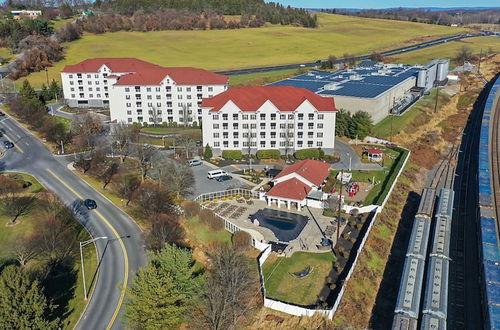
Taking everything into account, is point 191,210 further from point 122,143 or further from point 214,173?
point 122,143

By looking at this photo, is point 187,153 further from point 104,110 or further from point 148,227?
point 104,110

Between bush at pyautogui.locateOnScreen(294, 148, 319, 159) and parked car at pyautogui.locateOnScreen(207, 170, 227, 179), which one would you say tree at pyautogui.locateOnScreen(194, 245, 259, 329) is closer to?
parked car at pyautogui.locateOnScreen(207, 170, 227, 179)

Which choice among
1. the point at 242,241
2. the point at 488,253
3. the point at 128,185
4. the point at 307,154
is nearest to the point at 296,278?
the point at 242,241

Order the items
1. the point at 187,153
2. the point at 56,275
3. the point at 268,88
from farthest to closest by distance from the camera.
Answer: the point at 268,88 < the point at 187,153 < the point at 56,275

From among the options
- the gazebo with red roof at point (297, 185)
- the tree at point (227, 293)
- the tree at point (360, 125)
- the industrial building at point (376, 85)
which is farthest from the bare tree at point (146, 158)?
the industrial building at point (376, 85)

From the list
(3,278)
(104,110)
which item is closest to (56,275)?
(3,278)

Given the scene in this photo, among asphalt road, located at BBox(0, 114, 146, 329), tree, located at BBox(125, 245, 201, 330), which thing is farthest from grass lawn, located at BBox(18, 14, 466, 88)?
tree, located at BBox(125, 245, 201, 330)
